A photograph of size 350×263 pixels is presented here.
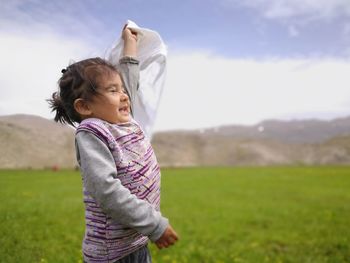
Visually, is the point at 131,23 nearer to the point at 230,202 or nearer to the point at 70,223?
Result: the point at 70,223

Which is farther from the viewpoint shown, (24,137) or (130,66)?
(24,137)

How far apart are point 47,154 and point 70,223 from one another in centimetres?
371

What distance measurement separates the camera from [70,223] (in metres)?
7.99

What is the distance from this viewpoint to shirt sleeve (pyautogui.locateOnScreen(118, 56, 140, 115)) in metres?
2.67

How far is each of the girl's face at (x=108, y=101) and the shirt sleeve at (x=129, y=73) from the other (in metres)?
0.38

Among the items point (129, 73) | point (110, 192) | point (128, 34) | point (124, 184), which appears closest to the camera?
point (110, 192)

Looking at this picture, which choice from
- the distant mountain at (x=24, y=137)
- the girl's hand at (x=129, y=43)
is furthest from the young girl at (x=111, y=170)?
the distant mountain at (x=24, y=137)

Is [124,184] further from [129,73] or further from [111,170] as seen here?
[129,73]

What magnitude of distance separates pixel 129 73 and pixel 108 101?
0.50m

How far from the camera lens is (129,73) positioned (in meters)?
2.67

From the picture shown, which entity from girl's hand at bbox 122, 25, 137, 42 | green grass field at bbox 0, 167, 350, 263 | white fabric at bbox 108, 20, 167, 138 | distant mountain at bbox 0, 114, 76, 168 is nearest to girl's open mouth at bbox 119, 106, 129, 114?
white fabric at bbox 108, 20, 167, 138

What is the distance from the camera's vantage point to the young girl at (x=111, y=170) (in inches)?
79.9

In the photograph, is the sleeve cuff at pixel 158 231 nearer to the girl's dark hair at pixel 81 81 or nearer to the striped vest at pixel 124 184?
the striped vest at pixel 124 184

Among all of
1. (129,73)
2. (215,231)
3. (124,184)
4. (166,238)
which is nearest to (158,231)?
(166,238)
